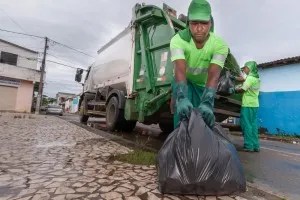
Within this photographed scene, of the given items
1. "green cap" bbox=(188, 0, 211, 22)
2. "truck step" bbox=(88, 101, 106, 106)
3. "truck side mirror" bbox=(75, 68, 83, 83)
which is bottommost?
"truck step" bbox=(88, 101, 106, 106)

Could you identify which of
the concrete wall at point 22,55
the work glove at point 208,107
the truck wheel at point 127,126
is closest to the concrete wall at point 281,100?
the truck wheel at point 127,126

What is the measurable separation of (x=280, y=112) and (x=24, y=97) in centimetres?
2457

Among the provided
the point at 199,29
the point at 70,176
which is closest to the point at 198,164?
the point at 199,29

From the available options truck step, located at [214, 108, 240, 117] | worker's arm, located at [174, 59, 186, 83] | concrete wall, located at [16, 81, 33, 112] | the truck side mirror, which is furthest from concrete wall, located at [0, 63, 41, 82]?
worker's arm, located at [174, 59, 186, 83]

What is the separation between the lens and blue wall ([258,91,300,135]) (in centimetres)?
1391

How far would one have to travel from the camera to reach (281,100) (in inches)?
584

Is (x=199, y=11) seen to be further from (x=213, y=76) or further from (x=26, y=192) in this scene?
(x=26, y=192)

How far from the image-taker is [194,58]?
9.36 feet

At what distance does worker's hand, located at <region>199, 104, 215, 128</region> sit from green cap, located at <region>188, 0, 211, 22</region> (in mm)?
826

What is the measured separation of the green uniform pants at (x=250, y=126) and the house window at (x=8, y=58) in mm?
29568

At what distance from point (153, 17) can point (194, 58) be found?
10.5ft

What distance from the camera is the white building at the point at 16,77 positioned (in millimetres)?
27672

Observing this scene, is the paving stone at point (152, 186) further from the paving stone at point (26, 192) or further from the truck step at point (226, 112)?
the truck step at point (226, 112)

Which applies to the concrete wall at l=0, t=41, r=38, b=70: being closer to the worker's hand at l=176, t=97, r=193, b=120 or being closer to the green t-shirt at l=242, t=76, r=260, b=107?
the green t-shirt at l=242, t=76, r=260, b=107
